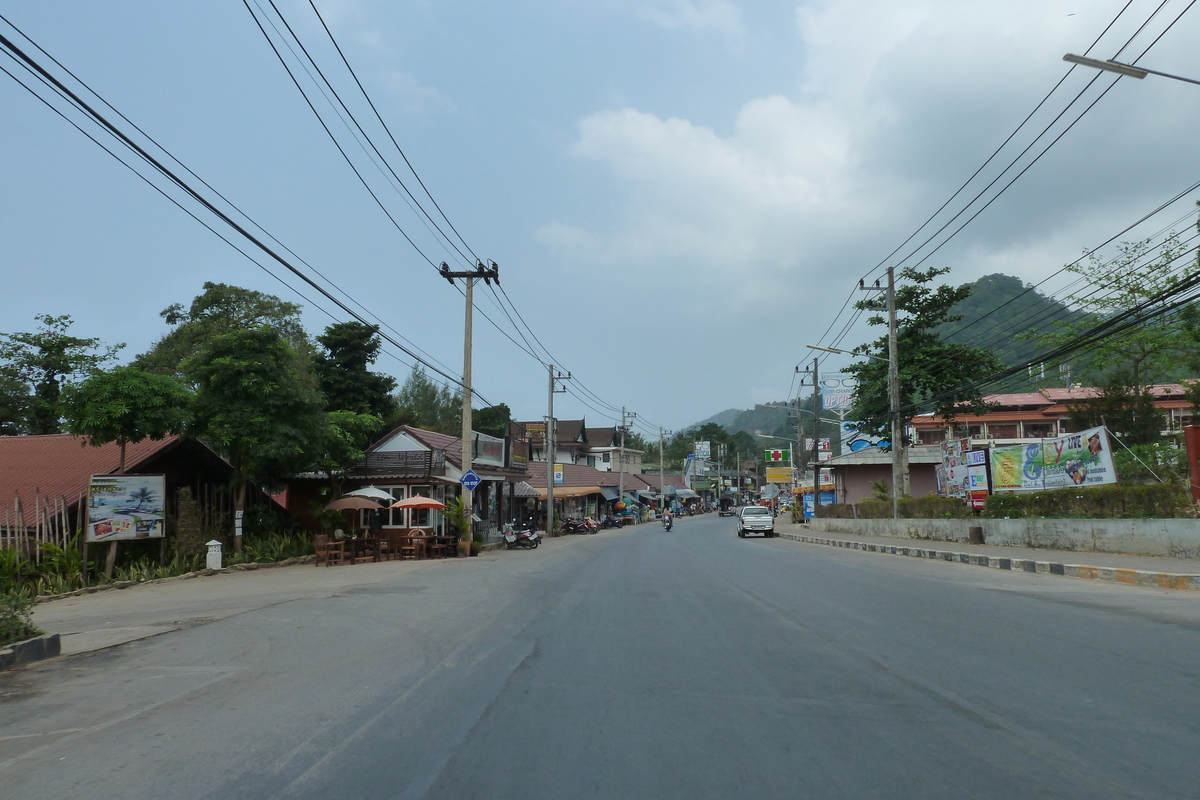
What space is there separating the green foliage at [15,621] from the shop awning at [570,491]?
41437 millimetres

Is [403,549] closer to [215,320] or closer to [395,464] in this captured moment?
[395,464]

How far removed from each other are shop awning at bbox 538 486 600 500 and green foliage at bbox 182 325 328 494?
95.2 ft

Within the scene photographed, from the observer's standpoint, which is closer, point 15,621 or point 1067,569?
point 15,621

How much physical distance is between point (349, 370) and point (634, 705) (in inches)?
1584

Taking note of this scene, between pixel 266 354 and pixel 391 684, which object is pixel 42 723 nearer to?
pixel 391 684

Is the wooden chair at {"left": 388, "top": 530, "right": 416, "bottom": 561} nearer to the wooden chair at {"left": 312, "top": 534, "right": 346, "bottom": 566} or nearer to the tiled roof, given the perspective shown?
the wooden chair at {"left": 312, "top": 534, "right": 346, "bottom": 566}

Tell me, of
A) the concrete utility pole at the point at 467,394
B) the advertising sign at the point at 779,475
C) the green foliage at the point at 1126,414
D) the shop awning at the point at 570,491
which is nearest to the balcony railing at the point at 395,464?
the concrete utility pole at the point at 467,394

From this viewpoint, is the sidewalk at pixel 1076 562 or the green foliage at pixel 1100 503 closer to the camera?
the sidewalk at pixel 1076 562

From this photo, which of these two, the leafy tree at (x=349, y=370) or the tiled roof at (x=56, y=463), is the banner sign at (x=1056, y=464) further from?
the leafy tree at (x=349, y=370)

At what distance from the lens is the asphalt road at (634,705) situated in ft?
15.3

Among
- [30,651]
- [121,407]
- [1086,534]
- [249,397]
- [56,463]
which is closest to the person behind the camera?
[30,651]

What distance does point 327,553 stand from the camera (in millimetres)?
24266

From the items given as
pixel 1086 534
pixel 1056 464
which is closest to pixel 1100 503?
pixel 1086 534

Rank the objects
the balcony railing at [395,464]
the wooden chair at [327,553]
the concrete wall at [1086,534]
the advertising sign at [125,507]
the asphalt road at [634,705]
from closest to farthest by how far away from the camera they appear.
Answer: the asphalt road at [634,705] → the concrete wall at [1086,534] → the advertising sign at [125,507] → the wooden chair at [327,553] → the balcony railing at [395,464]
